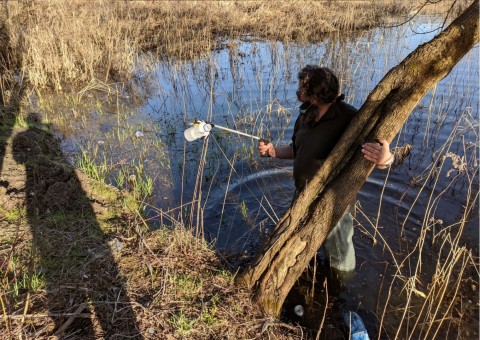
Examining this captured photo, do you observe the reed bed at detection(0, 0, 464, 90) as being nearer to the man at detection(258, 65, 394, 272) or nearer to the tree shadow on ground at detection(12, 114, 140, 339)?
the man at detection(258, 65, 394, 272)

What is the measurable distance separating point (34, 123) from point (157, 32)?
7959 millimetres

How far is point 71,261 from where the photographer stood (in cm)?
304

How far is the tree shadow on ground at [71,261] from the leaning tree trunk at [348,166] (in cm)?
100

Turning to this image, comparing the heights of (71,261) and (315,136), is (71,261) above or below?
below

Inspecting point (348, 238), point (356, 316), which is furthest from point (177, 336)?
point (348, 238)

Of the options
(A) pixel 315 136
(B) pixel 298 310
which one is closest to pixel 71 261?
(B) pixel 298 310

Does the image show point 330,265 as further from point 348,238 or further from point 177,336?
point 177,336

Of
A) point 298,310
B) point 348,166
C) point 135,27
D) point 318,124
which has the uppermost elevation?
point 135,27

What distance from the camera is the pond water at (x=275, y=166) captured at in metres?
3.68

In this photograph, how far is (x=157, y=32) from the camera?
13250mm

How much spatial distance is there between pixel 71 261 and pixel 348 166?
2.39m

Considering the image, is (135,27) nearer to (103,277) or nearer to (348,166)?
(103,277)

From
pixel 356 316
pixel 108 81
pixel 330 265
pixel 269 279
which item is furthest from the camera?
pixel 108 81

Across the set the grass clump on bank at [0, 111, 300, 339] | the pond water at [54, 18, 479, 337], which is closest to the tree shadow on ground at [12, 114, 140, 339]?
the grass clump on bank at [0, 111, 300, 339]
